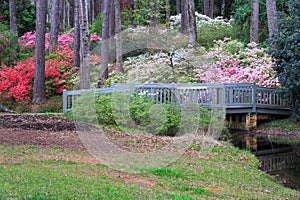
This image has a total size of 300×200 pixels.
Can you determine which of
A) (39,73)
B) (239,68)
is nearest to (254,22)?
(239,68)

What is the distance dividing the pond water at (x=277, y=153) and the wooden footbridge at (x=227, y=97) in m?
1.03

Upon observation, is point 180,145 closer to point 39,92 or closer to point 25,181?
point 25,181

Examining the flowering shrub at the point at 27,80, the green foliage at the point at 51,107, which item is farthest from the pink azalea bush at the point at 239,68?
the flowering shrub at the point at 27,80

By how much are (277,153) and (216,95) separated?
506 cm

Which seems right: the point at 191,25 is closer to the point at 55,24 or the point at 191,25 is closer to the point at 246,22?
the point at 246,22

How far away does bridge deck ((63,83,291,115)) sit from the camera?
1921 cm

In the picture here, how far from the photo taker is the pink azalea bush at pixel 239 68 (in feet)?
74.4

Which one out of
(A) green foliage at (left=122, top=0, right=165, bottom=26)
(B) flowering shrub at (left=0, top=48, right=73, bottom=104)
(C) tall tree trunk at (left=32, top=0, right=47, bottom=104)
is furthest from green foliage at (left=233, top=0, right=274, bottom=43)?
(C) tall tree trunk at (left=32, top=0, right=47, bottom=104)

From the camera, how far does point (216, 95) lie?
20.8 metres

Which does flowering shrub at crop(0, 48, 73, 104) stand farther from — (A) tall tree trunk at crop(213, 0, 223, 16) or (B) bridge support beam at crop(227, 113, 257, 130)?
(A) tall tree trunk at crop(213, 0, 223, 16)

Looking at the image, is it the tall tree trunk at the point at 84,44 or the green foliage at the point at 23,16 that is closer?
the tall tree trunk at the point at 84,44

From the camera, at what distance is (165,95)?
752 inches

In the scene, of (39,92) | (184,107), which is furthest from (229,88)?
(39,92)

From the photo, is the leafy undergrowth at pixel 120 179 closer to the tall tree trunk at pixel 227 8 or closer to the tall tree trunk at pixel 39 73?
the tall tree trunk at pixel 39 73
